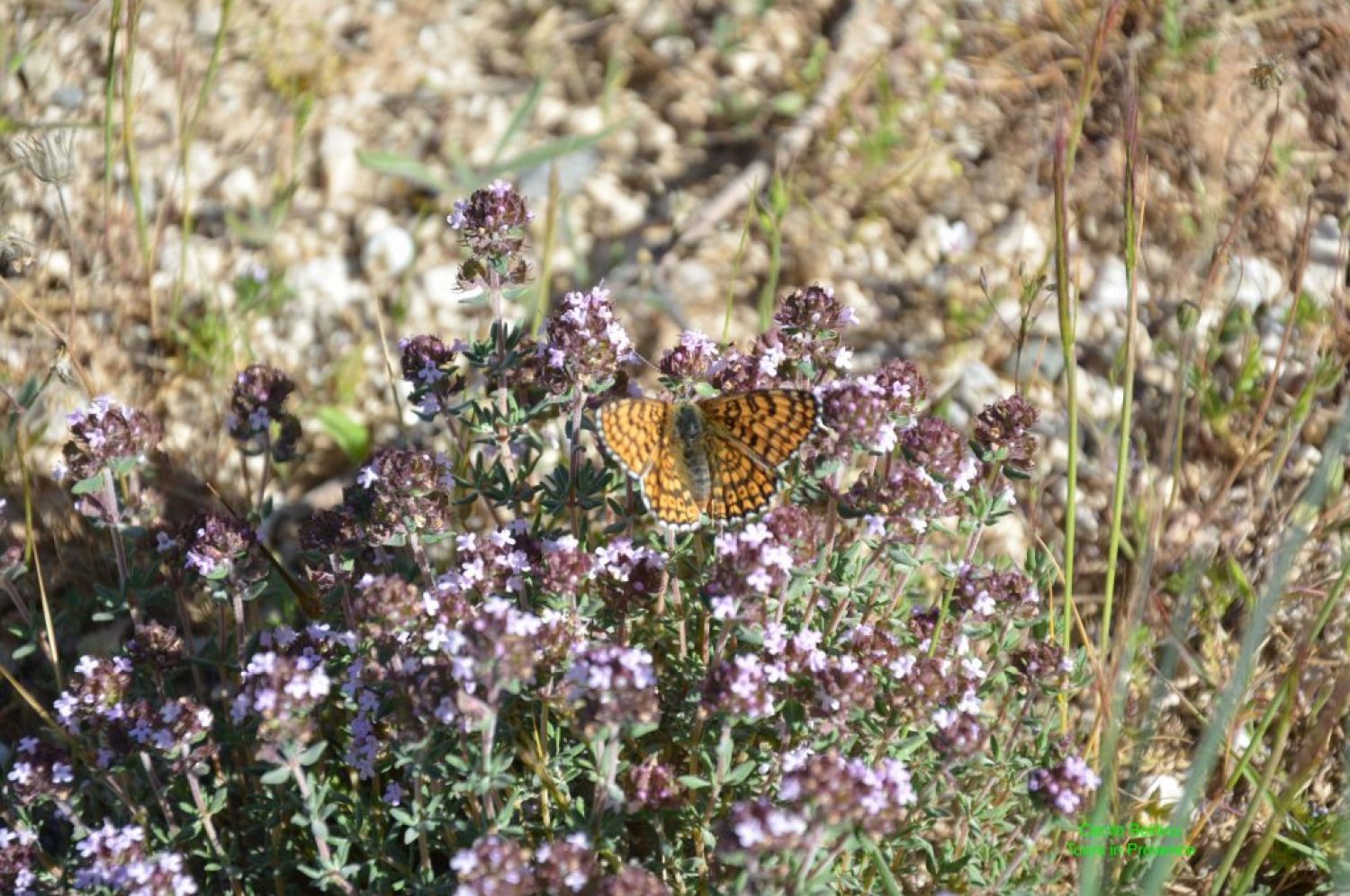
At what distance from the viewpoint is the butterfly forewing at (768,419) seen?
3.44 metres

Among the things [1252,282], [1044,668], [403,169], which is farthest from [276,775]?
[1252,282]

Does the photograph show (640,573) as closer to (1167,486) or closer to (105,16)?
(1167,486)

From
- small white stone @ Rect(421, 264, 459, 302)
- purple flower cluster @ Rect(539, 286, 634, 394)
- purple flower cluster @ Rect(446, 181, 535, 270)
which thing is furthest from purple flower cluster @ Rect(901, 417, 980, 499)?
small white stone @ Rect(421, 264, 459, 302)

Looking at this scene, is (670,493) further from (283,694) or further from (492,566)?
(283,694)

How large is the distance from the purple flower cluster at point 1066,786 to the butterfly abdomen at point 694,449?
121 centimetres

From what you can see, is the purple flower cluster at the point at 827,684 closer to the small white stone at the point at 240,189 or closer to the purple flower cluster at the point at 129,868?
the purple flower cluster at the point at 129,868

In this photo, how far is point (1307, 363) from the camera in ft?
17.2

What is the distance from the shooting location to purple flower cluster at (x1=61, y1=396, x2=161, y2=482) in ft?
12.2

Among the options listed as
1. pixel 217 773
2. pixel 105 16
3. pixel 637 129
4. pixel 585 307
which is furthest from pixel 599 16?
pixel 217 773

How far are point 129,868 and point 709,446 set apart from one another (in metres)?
1.95

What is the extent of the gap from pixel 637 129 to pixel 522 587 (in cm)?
345

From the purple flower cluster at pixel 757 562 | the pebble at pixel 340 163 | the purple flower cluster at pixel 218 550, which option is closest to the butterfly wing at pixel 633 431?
the purple flower cluster at pixel 757 562

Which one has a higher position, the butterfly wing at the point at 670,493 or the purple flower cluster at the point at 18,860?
the butterfly wing at the point at 670,493

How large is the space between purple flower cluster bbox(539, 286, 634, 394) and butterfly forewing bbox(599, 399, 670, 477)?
121 millimetres
